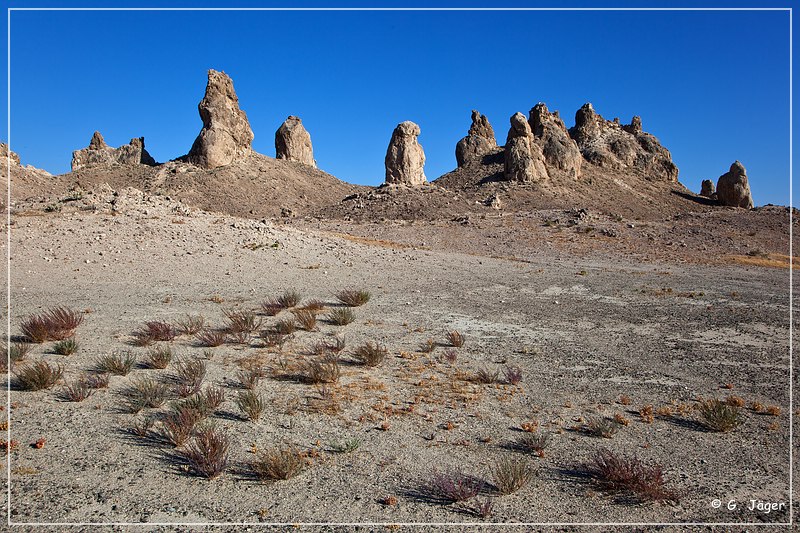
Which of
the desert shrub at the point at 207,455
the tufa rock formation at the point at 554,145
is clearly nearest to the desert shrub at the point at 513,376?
the desert shrub at the point at 207,455

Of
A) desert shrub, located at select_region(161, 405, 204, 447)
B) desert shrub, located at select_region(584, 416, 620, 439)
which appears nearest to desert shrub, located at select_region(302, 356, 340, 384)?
desert shrub, located at select_region(161, 405, 204, 447)

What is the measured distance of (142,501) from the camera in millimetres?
A: 4238

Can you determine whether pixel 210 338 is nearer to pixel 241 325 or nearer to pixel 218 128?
pixel 241 325

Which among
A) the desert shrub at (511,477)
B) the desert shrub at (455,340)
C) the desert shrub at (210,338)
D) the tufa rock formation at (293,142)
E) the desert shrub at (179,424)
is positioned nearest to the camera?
the desert shrub at (511,477)

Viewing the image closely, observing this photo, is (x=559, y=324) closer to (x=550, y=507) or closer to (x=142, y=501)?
(x=550, y=507)

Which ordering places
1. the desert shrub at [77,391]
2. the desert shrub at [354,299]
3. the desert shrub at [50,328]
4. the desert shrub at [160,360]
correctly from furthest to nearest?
the desert shrub at [354,299]
the desert shrub at [50,328]
the desert shrub at [160,360]
the desert shrub at [77,391]

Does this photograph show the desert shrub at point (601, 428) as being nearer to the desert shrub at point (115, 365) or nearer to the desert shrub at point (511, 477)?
the desert shrub at point (511, 477)

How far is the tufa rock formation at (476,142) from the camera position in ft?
217

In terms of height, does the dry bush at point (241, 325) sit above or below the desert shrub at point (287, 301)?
below

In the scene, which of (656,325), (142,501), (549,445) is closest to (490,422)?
(549,445)

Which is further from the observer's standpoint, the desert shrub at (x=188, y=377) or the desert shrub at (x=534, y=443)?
the desert shrub at (x=188, y=377)

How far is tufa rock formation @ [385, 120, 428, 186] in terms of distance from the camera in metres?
57.7

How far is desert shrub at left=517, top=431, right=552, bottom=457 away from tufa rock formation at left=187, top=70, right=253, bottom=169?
6339cm

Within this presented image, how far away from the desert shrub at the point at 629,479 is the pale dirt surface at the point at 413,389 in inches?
5.1
